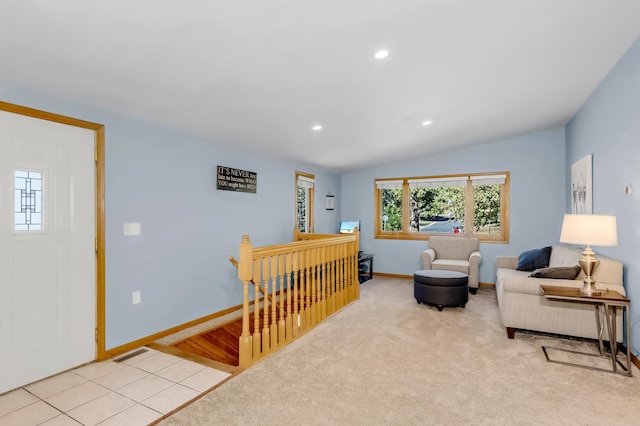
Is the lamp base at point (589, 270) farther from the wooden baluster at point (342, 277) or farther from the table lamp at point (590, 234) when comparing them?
the wooden baluster at point (342, 277)

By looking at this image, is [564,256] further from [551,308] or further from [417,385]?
[417,385]

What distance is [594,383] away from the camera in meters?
2.47

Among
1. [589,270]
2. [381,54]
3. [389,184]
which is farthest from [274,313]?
[389,184]

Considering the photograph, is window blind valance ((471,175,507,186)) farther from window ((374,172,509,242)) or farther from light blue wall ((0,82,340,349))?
light blue wall ((0,82,340,349))

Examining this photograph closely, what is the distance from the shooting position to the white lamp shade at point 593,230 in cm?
268

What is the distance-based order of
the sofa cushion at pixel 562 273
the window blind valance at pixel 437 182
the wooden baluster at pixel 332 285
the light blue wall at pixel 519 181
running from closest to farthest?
the sofa cushion at pixel 562 273 → the wooden baluster at pixel 332 285 → the light blue wall at pixel 519 181 → the window blind valance at pixel 437 182

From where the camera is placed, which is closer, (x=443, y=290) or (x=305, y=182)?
(x=443, y=290)

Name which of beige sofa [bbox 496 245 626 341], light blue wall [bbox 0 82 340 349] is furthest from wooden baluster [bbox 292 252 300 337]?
beige sofa [bbox 496 245 626 341]

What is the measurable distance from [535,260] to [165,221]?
15.3ft

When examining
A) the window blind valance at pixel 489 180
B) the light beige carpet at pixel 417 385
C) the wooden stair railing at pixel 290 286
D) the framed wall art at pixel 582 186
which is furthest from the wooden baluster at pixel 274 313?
the window blind valance at pixel 489 180

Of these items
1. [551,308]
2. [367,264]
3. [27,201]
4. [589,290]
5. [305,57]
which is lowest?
[367,264]

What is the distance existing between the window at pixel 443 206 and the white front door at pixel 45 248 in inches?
204

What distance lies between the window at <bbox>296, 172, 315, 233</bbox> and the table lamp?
3.87m

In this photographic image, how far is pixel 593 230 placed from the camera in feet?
8.92
